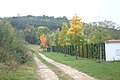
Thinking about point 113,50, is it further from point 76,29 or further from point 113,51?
point 76,29

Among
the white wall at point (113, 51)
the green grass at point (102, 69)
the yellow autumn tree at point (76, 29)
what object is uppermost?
the yellow autumn tree at point (76, 29)

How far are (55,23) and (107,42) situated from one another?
115873mm

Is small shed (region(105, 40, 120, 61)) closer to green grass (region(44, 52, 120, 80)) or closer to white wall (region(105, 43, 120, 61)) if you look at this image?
white wall (region(105, 43, 120, 61))

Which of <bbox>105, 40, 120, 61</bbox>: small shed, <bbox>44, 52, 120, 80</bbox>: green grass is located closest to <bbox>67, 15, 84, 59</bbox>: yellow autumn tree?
<bbox>105, 40, 120, 61</bbox>: small shed

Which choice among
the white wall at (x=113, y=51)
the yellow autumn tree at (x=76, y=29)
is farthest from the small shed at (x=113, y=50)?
the yellow autumn tree at (x=76, y=29)

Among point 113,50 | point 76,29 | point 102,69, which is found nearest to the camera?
point 102,69

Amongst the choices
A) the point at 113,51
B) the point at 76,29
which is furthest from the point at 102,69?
the point at 76,29

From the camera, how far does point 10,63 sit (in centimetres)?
2331

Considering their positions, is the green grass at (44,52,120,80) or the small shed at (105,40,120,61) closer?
the green grass at (44,52,120,80)

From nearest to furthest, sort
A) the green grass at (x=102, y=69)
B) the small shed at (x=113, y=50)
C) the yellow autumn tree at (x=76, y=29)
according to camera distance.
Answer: the green grass at (x=102, y=69) < the small shed at (x=113, y=50) < the yellow autumn tree at (x=76, y=29)

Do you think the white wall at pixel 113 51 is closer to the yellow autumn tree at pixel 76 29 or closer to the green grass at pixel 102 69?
the green grass at pixel 102 69

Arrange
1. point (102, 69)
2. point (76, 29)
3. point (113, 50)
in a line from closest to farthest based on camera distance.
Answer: point (102, 69) < point (113, 50) < point (76, 29)

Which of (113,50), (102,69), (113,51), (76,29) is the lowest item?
(102,69)

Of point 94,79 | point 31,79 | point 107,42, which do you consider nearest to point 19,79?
point 31,79
